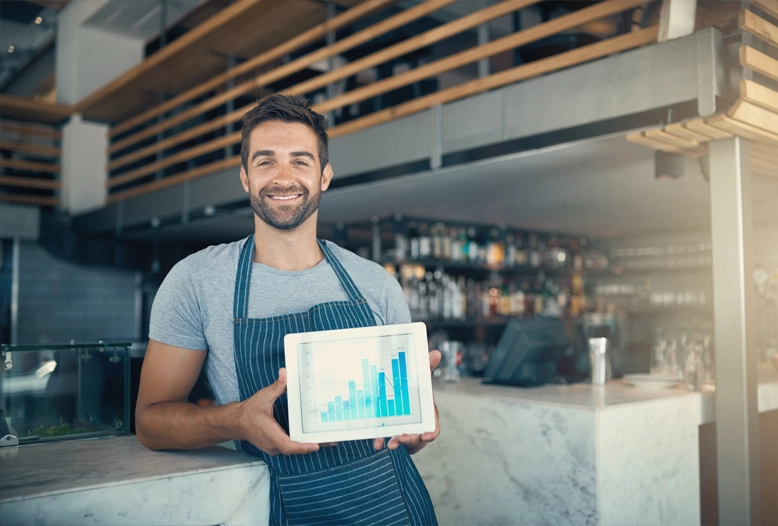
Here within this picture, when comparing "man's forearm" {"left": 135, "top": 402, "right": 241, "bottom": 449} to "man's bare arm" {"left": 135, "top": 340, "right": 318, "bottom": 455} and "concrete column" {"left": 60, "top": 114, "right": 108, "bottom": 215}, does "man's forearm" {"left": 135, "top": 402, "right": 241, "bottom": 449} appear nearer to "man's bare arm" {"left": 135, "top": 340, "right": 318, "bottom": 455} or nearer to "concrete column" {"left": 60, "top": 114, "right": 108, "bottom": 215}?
"man's bare arm" {"left": 135, "top": 340, "right": 318, "bottom": 455}

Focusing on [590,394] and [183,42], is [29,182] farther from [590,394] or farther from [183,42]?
[590,394]

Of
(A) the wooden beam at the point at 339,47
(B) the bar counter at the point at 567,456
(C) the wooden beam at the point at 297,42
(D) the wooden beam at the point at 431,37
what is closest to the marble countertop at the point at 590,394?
(B) the bar counter at the point at 567,456

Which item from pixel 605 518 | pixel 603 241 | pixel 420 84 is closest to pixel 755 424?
pixel 605 518

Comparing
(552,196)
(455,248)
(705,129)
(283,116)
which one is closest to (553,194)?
(552,196)

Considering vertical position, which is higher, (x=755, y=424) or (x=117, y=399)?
(x=117, y=399)

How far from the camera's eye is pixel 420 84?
471 cm

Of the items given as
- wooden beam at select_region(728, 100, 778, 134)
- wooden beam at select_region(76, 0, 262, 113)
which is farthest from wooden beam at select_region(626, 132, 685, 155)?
wooden beam at select_region(76, 0, 262, 113)

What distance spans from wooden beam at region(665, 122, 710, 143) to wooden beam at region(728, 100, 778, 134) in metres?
0.19

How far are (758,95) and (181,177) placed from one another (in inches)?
165

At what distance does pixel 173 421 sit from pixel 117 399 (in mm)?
494

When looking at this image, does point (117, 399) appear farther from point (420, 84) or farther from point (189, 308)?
point (420, 84)

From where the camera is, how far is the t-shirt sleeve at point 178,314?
1485 millimetres

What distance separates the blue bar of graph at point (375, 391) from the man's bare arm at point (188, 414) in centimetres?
14

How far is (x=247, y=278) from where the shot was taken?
1.57m
